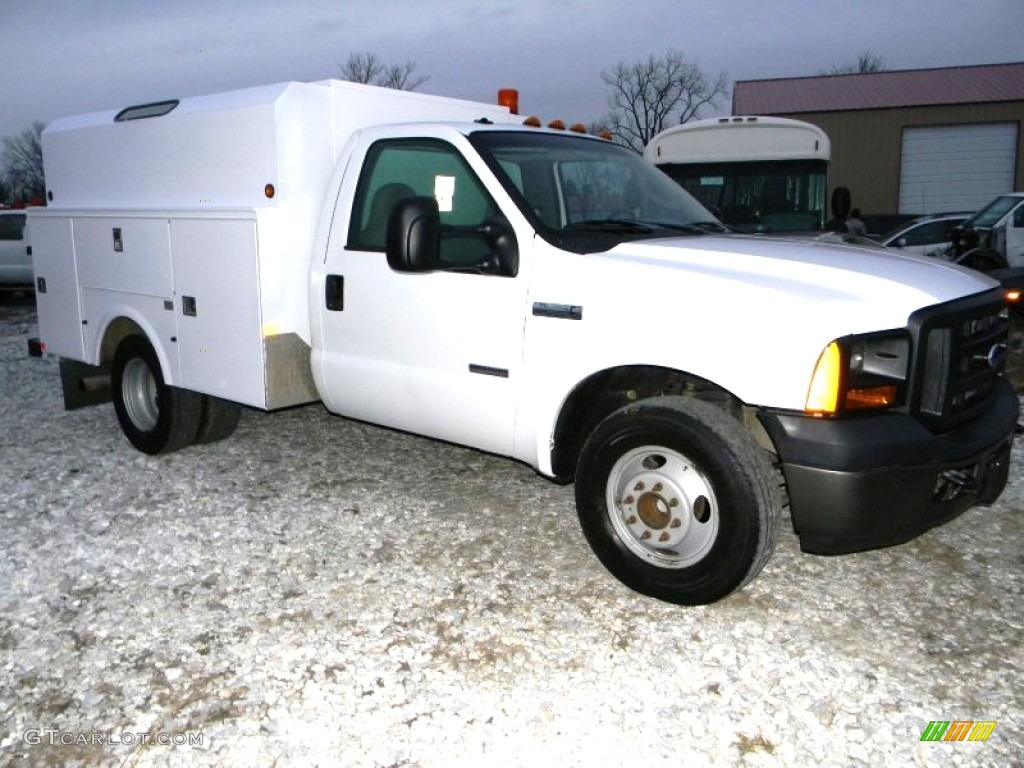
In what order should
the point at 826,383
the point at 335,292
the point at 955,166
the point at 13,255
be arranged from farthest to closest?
the point at 955,166 < the point at 13,255 < the point at 335,292 < the point at 826,383

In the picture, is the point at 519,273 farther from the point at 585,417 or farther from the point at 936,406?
the point at 936,406

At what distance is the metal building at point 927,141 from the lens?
29.1 m

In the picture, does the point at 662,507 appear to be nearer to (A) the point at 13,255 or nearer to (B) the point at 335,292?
(B) the point at 335,292

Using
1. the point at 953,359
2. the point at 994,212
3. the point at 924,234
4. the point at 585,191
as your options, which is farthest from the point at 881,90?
the point at 953,359

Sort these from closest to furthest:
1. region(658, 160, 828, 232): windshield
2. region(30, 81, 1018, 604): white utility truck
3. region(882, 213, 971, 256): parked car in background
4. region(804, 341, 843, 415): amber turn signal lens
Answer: region(804, 341, 843, 415): amber turn signal lens < region(30, 81, 1018, 604): white utility truck < region(658, 160, 828, 232): windshield < region(882, 213, 971, 256): parked car in background

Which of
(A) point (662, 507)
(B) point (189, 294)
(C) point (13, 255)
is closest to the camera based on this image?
(A) point (662, 507)

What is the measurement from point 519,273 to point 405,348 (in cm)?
83

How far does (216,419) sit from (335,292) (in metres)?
1.72

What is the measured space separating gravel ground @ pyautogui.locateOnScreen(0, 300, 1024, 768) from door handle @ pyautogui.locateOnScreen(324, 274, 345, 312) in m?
1.15

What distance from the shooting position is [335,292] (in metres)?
4.87

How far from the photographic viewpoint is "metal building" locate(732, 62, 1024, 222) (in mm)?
29109

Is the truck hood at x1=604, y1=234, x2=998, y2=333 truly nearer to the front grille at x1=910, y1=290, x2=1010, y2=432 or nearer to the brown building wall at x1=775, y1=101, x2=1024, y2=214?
the front grille at x1=910, y1=290, x2=1010, y2=432

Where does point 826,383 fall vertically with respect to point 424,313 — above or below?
below

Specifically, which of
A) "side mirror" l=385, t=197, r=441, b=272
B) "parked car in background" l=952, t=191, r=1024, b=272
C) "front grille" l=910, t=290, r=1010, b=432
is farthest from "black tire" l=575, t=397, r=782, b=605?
"parked car in background" l=952, t=191, r=1024, b=272
